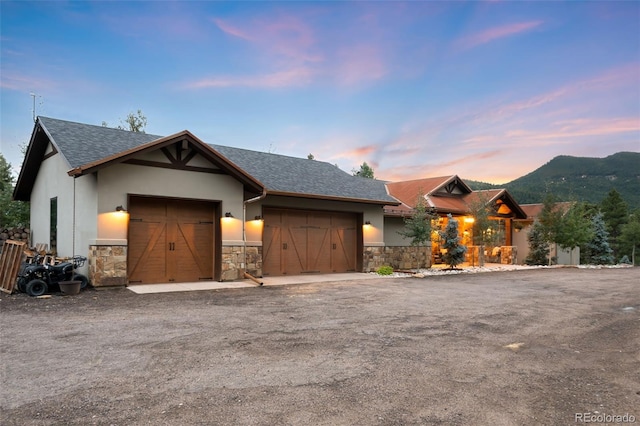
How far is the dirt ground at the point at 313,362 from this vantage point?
325 centimetres

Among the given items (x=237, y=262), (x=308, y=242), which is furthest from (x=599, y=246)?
(x=237, y=262)

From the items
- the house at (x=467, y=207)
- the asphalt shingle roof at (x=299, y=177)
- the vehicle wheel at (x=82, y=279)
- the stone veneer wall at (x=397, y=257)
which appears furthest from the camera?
the house at (x=467, y=207)

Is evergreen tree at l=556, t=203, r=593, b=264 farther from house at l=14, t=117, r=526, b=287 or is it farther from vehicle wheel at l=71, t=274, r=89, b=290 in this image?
vehicle wheel at l=71, t=274, r=89, b=290

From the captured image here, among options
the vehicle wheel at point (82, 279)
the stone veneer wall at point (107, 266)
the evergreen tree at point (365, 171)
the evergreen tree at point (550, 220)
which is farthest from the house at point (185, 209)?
the evergreen tree at point (365, 171)

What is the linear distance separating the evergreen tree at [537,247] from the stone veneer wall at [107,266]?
21598 mm

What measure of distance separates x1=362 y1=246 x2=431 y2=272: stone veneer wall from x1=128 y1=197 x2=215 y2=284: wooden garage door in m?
6.70

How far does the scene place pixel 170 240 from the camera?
39.3ft

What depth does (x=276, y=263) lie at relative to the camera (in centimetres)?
1457

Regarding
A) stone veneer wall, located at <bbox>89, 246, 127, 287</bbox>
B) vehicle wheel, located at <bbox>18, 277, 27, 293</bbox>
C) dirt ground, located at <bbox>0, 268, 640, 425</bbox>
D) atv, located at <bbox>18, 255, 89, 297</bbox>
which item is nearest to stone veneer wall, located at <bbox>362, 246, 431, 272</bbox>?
dirt ground, located at <bbox>0, 268, 640, 425</bbox>

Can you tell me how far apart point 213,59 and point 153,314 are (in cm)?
1288

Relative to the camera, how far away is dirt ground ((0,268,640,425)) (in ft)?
10.7

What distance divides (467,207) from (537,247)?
5.08 m

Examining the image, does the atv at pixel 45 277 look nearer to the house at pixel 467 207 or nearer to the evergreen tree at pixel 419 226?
the evergreen tree at pixel 419 226

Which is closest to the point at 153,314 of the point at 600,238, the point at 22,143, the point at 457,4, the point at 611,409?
the point at 611,409
